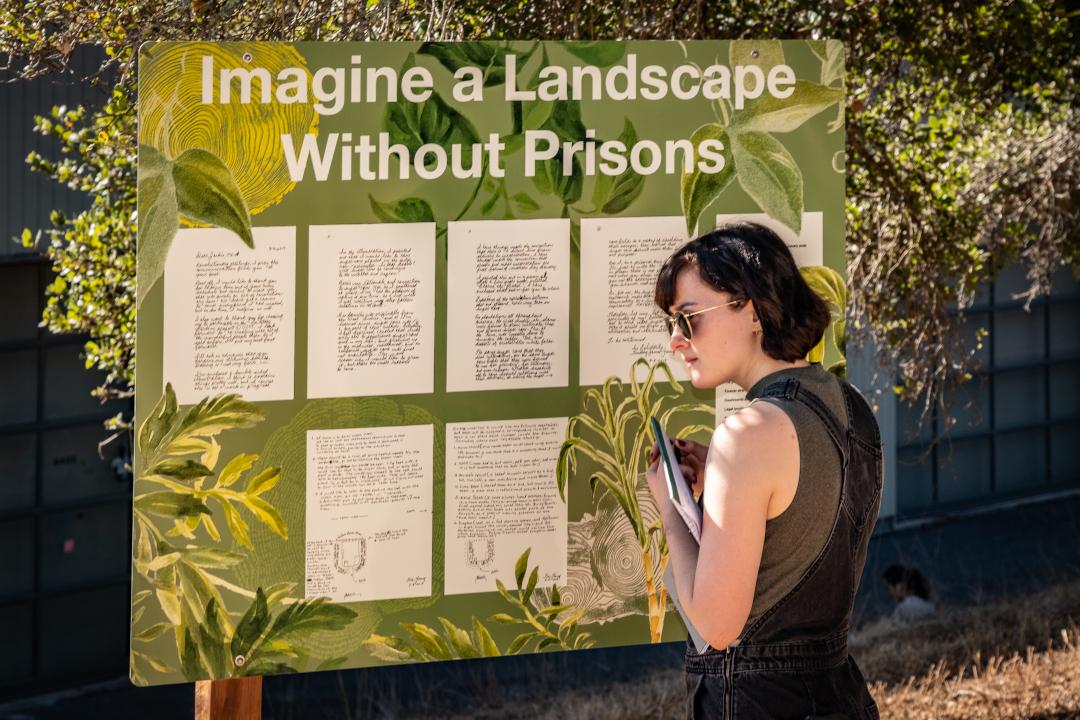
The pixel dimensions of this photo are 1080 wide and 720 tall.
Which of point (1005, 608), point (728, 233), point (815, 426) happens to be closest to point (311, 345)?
point (728, 233)

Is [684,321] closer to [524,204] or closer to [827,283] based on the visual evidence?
[524,204]

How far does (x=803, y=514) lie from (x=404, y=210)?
126cm

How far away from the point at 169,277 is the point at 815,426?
4.91 ft

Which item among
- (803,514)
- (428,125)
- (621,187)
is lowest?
(803,514)

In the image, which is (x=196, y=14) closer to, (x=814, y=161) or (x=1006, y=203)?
(x=814, y=161)

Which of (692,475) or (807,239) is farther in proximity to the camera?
(807,239)

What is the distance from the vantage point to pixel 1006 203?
18.1ft

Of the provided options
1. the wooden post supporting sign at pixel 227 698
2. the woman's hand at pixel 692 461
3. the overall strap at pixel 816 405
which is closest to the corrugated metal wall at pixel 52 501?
the wooden post supporting sign at pixel 227 698

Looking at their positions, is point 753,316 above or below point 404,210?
below

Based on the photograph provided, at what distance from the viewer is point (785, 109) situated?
9.47 feet

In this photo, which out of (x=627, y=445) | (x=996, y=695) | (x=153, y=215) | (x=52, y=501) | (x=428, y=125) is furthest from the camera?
(x=52, y=501)

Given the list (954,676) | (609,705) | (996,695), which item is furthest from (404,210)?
(954,676)

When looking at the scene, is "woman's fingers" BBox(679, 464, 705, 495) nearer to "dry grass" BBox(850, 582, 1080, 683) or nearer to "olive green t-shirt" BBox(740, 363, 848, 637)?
"olive green t-shirt" BBox(740, 363, 848, 637)

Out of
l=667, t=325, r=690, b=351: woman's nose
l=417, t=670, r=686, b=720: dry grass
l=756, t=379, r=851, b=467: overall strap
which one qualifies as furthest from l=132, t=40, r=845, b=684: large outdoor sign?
l=417, t=670, r=686, b=720: dry grass
